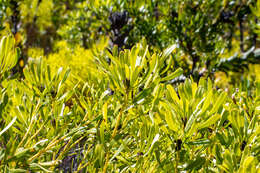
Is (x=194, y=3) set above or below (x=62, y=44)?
below

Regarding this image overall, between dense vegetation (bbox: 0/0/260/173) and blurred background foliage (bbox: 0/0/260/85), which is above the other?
blurred background foliage (bbox: 0/0/260/85)

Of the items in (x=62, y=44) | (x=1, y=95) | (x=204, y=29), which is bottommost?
(x=1, y=95)

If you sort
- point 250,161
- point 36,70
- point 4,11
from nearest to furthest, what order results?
point 250,161, point 36,70, point 4,11

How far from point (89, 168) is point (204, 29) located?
3.50 ft

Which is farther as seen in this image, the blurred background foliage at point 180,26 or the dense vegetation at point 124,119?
the blurred background foliage at point 180,26

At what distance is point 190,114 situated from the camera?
0.26m

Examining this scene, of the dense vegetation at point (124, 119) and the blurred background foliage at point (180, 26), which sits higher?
the blurred background foliage at point (180, 26)

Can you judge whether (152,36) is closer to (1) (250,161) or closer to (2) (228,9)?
(2) (228,9)

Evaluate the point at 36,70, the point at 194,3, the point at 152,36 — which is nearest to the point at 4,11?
the point at 152,36

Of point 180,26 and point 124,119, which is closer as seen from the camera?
point 124,119

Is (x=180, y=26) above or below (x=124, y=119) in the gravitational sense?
above

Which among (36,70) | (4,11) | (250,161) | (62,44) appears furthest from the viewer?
(62,44)

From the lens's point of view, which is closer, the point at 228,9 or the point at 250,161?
the point at 250,161

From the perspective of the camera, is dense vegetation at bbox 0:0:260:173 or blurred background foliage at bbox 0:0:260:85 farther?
blurred background foliage at bbox 0:0:260:85
